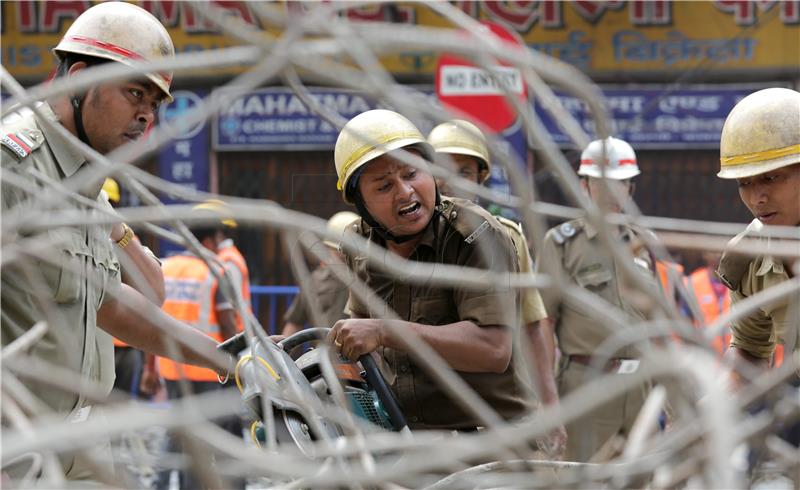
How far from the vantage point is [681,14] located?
11.0 meters

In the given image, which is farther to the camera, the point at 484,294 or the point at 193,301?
the point at 193,301

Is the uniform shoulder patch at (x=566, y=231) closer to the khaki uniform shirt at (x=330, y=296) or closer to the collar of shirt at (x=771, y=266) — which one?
the khaki uniform shirt at (x=330, y=296)

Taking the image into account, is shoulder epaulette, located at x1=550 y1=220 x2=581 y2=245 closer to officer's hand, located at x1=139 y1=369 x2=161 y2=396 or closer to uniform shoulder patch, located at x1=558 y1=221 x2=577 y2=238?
uniform shoulder patch, located at x1=558 y1=221 x2=577 y2=238

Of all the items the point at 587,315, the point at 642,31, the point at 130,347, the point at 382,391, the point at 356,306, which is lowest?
the point at 130,347

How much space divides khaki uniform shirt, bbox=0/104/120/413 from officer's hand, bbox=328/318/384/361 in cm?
61

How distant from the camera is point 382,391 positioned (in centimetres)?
311

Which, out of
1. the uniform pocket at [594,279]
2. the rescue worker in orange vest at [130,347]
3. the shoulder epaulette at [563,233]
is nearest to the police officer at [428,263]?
the rescue worker in orange vest at [130,347]

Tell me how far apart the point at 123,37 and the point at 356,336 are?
0.98m

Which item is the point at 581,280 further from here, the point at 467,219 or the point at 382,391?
the point at 382,391

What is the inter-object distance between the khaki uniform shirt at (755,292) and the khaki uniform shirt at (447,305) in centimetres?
64

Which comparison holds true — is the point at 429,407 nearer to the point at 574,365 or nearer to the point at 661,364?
the point at 661,364

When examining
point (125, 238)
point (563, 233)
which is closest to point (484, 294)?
point (125, 238)

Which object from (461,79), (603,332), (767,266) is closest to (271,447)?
(767,266)

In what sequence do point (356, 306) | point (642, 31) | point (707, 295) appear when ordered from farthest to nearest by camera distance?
point (642, 31)
point (707, 295)
point (356, 306)
